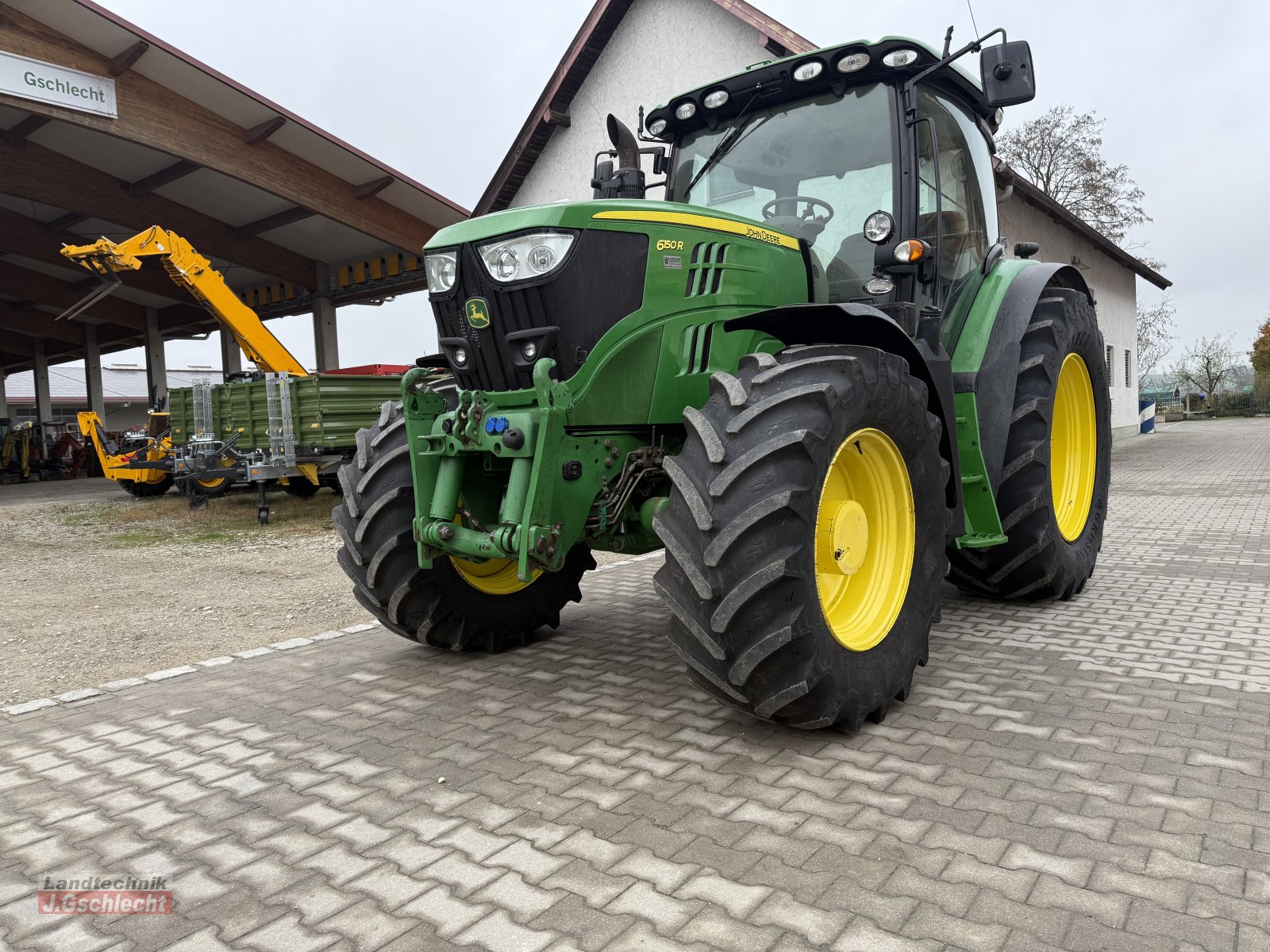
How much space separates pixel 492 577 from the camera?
4.59 m

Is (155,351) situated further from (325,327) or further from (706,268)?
(706,268)

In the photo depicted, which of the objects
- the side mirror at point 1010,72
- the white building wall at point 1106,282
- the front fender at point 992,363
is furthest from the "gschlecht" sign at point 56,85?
the white building wall at point 1106,282

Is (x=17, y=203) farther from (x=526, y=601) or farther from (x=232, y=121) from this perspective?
(x=526, y=601)

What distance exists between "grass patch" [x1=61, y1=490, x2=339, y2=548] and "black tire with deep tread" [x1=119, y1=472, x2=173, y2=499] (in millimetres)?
297

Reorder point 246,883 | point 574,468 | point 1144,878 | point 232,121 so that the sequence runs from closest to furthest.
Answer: point 1144,878
point 246,883
point 574,468
point 232,121

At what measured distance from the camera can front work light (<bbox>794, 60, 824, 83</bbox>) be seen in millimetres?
4258

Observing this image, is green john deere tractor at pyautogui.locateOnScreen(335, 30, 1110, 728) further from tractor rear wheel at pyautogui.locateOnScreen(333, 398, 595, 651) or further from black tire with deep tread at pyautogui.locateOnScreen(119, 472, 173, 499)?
black tire with deep tread at pyautogui.locateOnScreen(119, 472, 173, 499)

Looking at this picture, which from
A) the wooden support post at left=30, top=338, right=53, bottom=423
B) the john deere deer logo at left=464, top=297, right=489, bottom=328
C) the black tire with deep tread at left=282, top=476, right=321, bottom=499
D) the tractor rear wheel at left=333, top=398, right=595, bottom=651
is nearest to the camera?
the john deere deer logo at left=464, top=297, right=489, bottom=328

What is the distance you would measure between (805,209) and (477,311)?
1.75 meters

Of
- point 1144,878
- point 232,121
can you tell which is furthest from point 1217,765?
point 232,121

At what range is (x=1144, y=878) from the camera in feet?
7.64

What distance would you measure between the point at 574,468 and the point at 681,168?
2.06m

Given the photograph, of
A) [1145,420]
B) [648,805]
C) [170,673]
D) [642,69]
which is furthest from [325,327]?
[1145,420]

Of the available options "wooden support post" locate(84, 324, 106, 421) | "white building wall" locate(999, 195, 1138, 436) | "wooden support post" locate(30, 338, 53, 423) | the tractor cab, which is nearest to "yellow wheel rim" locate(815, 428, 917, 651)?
the tractor cab
